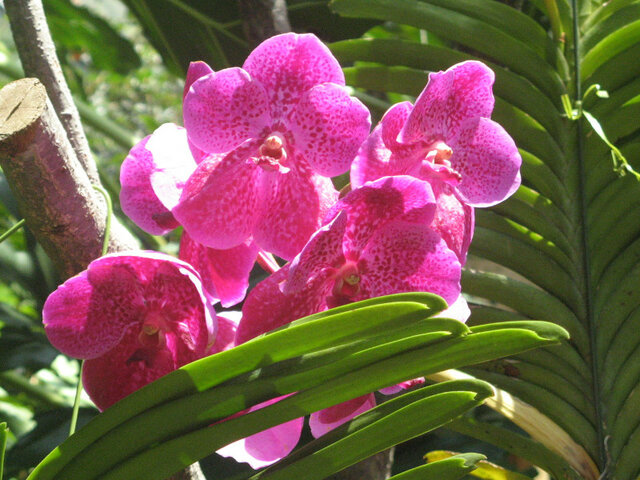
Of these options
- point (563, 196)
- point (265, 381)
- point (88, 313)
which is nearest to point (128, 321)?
point (88, 313)

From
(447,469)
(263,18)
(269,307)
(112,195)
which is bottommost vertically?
(447,469)

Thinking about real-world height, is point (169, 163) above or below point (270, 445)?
above

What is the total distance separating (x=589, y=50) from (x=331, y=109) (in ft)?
1.65

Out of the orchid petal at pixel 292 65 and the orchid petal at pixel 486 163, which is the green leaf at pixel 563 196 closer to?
the orchid petal at pixel 486 163

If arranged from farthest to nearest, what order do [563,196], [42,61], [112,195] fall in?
[112,195], [563,196], [42,61]

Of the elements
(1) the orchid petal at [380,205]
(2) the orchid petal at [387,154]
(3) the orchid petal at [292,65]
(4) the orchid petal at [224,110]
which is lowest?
(1) the orchid petal at [380,205]

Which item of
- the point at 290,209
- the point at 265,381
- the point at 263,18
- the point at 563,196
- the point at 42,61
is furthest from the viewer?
the point at 263,18

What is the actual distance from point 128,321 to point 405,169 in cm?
21

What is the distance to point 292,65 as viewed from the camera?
17.8 inches

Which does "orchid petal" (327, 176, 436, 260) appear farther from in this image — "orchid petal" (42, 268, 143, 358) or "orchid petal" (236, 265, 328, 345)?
"orchid petal" (42, 268, 143, 358)

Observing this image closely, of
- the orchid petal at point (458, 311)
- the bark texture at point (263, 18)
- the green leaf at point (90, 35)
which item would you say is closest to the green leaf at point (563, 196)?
the bark texture at point (263, 18)

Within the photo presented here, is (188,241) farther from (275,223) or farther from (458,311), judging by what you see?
(458,311)

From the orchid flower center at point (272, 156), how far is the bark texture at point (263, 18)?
452 millimetres

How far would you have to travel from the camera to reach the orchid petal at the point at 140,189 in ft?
1.71
